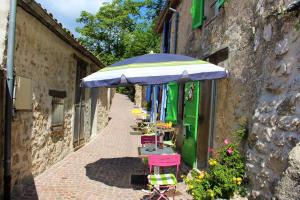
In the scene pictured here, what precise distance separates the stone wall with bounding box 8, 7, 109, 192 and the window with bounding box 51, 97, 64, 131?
24 centimetres

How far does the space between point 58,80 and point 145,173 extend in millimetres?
2824

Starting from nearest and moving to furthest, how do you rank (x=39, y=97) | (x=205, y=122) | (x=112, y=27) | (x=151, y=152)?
(x=151, y=152)
(x=39, y=97)
(x=205, y=122)
(x=112, y=27)

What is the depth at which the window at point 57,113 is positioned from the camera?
744cm

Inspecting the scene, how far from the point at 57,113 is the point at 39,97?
1255 millimetres

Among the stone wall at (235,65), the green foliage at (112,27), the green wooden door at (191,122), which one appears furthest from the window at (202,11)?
the green foliage at (112,27)

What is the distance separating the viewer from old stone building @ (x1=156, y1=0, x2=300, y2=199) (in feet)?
11.5

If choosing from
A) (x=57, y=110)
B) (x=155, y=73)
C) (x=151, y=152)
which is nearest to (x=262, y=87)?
(x=155, y=73)

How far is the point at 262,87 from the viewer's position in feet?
14.5

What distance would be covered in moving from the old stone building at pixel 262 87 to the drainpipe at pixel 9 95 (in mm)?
3262

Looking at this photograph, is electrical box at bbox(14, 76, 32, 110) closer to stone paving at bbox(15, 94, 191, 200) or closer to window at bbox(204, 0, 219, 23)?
stone paving at bbox(15, 94, 191, 200)

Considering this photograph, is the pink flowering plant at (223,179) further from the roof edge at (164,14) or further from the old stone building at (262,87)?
the roof edge at (164,14)

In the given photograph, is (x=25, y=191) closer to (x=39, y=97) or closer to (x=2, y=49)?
(x=39, y=97)

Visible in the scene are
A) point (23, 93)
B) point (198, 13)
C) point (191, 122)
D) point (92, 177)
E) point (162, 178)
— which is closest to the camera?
point (162, 178)

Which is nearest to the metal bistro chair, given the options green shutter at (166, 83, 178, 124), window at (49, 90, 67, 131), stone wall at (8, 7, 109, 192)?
stone wall at (8, 7, 109, 192)
